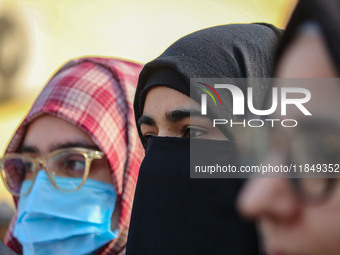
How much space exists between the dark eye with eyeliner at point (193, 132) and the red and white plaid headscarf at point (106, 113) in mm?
567

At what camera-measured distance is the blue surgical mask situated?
6.69 ft

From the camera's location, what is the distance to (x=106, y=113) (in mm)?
2141

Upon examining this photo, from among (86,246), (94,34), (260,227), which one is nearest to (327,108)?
(260,227)

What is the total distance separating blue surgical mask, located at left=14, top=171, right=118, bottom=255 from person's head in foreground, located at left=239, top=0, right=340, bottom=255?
1438 millimetres

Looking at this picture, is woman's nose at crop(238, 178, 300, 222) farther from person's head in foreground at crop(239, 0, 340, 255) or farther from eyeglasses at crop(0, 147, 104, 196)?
eyeglasses at crop(0, 147, 104, 196)

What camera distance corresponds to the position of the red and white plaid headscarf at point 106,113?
6.77ft

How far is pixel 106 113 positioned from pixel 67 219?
44cm

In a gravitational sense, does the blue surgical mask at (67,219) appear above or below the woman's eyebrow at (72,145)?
below

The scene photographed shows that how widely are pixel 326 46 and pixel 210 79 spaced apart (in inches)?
33.9

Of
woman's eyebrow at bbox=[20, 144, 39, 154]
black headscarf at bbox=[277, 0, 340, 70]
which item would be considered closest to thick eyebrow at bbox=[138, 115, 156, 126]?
woman's eyebrow at bbox=[20, 144, 39, 154]

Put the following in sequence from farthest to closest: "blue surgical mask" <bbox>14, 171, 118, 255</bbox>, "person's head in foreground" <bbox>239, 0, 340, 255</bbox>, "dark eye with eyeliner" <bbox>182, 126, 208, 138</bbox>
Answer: "blue surgical mask" <bbox>14, 171, 118, 255</bbox>, "dark eye with eyeliner" <bbox>182, 126, 208, 138</bbox>, "person's head in foreground" <bbox>239, 0, 340, 255</bbox>

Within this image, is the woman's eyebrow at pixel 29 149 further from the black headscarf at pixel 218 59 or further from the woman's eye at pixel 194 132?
the woman's eye at pixel 194 132

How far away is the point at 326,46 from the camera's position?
0.69 metres

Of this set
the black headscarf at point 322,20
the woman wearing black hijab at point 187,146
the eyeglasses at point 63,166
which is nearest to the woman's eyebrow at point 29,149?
the eyeglasses at point 63,166
